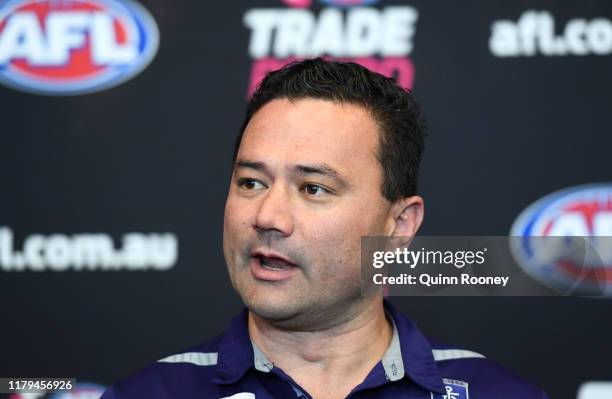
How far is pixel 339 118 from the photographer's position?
4.91ft

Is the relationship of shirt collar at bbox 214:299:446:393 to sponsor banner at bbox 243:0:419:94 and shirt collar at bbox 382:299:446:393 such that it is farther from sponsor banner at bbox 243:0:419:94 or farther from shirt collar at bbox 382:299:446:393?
sponsor banner at bbox 243:0:419:94

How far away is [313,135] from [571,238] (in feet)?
3.68

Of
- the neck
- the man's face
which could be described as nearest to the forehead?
the man's face

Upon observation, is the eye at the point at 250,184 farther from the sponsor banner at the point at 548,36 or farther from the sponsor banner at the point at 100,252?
the sponsor banner at the point at 548,36

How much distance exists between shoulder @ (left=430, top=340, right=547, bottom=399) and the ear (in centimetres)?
23

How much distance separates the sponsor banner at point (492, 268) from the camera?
2.01m

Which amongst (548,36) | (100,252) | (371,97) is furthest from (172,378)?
(548,36)

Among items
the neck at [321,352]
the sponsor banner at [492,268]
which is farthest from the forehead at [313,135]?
the sponsor banner at [492,268]

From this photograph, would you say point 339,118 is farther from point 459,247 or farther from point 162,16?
point 162,16

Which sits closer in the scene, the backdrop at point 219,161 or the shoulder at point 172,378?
the shoulder at point 172,378

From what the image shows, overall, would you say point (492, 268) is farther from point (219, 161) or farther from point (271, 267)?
point (271, 267)

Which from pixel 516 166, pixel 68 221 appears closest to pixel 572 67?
pixel 516 166

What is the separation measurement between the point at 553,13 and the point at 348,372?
1.25 m

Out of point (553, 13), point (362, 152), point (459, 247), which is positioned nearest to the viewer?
point (362, 152)
